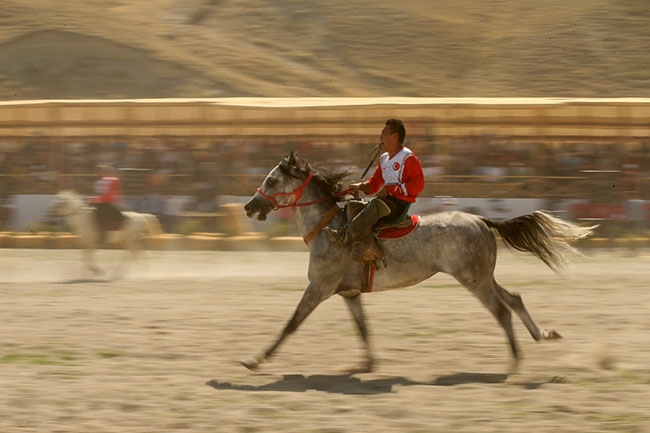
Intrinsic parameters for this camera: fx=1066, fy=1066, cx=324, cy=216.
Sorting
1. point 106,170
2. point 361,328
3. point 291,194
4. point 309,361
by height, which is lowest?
point 106,170

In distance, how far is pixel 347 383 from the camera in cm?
774

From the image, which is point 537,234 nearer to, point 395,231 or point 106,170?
point 395,231

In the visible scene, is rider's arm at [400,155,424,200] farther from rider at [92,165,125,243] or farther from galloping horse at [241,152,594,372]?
rider at [92,165,125,243]

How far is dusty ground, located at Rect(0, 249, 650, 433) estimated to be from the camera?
6.56m

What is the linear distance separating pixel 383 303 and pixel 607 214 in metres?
8.58

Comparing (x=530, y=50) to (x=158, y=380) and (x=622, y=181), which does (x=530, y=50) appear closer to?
(x=622, y=181)

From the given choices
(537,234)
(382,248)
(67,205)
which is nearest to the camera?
(382,248)

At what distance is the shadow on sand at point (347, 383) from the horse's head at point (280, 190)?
1.31 meters

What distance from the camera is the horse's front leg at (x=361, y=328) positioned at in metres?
8.22

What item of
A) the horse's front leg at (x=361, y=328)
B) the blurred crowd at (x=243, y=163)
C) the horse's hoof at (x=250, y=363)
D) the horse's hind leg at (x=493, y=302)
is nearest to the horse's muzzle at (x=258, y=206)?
the horse's front leg at (x=361, y=328)

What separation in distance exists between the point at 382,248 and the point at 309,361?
3.82 ft

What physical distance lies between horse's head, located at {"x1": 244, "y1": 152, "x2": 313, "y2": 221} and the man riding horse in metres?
0.42

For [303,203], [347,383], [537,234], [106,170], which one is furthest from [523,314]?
[106,170]

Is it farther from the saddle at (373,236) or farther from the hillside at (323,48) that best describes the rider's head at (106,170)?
the hillside at (323,48)
